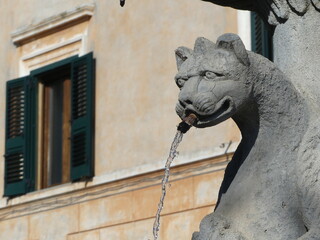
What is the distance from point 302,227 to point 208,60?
1.88ft

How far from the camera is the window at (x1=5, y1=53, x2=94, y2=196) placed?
1916 centimetres

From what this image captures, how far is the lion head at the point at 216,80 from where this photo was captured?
5277 millimetres

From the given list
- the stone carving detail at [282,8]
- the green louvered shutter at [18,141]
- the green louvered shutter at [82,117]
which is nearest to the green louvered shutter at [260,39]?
the green louvered shutter at [82,117]

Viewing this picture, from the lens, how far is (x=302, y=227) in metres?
5.37

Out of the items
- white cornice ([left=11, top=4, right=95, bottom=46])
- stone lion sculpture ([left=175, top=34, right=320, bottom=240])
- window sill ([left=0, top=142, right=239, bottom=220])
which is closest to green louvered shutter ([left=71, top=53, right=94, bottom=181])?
window sill ([left=0, top=142, right=239, bottom=220])

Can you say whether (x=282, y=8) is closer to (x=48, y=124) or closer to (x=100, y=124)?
(x=100, y=124)

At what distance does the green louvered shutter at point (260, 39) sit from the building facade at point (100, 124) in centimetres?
10

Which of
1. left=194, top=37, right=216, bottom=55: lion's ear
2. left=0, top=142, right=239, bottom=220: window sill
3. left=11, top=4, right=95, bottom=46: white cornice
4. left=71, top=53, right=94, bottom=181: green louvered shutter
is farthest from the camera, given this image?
left=11, top=4, right=95, bottom=46: white cornice

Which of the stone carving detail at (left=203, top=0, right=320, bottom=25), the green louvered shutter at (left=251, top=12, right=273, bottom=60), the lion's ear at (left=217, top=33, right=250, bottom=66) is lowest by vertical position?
the lion's ear at (left=217, top=33, right=250, bottom=66)

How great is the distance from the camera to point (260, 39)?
55.1ft

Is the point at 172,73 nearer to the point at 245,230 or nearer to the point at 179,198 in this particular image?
the point at 179,198

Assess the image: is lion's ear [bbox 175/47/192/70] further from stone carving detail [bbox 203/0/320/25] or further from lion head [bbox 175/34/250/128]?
stone carving detail [bbox 203/0/320/25]

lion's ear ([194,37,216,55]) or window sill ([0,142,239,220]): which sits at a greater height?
window sill ([0,142,239,220])

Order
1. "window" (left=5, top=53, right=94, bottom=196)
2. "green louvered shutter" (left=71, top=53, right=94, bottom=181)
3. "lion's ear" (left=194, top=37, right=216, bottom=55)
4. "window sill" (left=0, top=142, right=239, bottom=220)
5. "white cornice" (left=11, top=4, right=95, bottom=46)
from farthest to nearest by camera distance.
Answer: "white cornice" (left=11, top=4, right=95, bottom=46), "window" (left=5, top=53, right=94, bottom=196), "green louvered shutter" (left=71, top=53, right=94, bottom=181), "window sill" (left=0, top=142, right=239, bottom=220), "lion's ear" (left=194, top=37, right=216, bottom=55)
